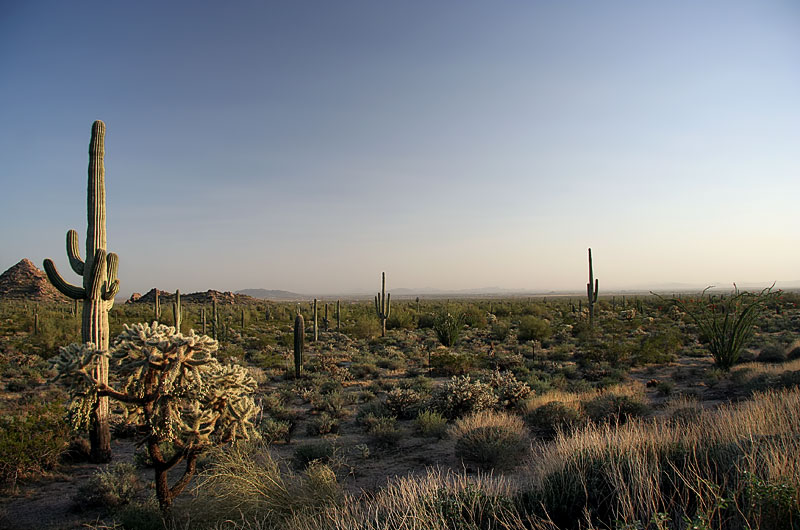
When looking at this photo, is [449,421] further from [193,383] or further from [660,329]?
[660,329]

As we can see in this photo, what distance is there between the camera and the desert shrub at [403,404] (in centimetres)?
1084

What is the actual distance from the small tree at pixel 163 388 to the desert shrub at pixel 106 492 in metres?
2.21

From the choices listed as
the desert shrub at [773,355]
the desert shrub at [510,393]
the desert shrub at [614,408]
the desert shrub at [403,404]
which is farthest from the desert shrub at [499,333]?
the desert shrub at [614,408]

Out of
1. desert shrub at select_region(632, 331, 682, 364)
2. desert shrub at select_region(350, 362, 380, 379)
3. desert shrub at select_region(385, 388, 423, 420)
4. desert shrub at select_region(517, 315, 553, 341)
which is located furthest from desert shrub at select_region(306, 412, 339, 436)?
desert shrub at select_region(517, 315, 553, 341)

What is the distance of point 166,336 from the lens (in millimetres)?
4727

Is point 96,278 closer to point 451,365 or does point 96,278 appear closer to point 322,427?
point 322,427

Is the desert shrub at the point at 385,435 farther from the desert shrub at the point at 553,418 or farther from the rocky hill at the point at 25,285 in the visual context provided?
the rocky hill at the point at 25,285

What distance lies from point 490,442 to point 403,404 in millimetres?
3933

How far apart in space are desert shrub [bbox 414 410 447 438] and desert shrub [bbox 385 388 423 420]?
1.14 meters

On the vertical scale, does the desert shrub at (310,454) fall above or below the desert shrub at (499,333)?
above

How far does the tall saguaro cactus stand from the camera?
7.77 metres

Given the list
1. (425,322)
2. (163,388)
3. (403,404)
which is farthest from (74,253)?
(425,322)

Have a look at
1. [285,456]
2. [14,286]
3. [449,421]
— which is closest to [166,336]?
[285,456]

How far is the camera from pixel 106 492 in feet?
21.0
